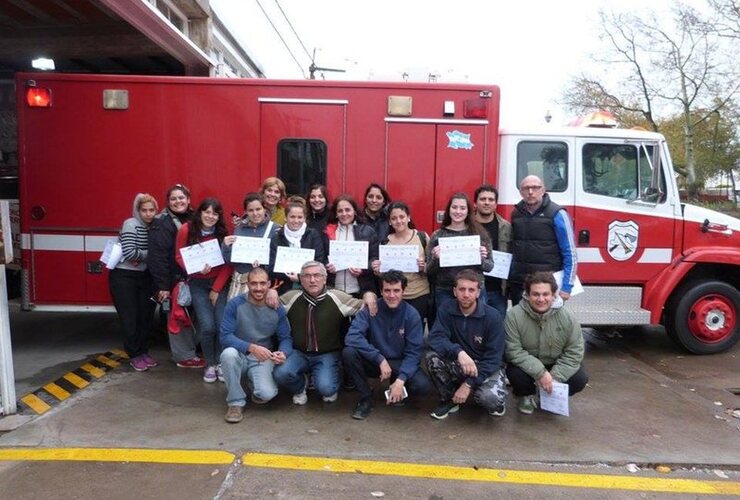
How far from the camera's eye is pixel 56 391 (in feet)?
15.9

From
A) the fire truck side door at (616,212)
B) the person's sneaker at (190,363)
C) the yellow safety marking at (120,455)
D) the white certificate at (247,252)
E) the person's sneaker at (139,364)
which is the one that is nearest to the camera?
the yellow safety marking at (120,455)

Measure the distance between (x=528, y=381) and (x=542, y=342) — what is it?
1.09 ft

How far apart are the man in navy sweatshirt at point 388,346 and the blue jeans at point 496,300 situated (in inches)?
34.6

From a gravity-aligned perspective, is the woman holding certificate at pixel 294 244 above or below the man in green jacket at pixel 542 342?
above

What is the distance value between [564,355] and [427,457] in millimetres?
1369

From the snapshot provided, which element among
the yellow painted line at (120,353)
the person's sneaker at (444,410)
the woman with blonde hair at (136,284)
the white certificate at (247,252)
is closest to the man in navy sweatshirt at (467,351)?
the person's sneaker at (444,410)

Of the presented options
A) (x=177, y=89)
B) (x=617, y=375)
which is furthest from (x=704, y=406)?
(x=177, y=89)

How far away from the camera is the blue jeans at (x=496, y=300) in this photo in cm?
500

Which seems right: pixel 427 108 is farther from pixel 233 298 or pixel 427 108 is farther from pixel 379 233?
pixel 233 298

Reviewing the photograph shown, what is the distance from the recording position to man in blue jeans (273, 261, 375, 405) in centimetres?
450

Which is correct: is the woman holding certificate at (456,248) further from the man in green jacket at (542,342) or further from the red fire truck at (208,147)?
the red fire truck at (208,147)

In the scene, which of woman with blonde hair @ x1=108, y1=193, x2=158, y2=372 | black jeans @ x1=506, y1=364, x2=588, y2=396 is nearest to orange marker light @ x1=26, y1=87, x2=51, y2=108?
woman with blonde hair @ x1=108, y1=193, x2=158, y2=372

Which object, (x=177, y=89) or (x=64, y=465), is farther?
(x=177, y=89)

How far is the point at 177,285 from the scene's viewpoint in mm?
5117
